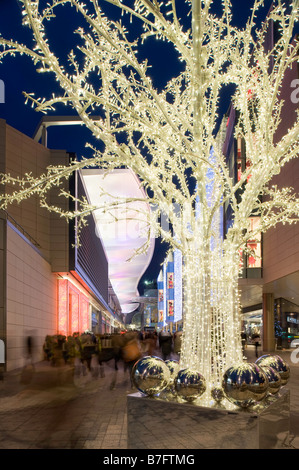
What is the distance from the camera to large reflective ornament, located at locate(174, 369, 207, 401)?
4934 mm

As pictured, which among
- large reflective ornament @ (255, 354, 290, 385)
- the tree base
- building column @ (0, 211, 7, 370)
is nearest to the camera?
the tree base

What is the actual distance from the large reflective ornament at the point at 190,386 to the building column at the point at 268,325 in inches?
986

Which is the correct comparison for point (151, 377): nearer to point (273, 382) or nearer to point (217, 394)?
point (217, 394)

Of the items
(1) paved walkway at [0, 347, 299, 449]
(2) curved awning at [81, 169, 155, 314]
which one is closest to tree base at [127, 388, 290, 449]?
(1) paved walkway at [0, 347, 299, 449]

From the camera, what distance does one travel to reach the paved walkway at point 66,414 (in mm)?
5707

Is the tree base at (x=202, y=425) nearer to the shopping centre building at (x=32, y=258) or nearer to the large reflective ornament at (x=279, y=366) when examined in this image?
the large reflective ornament at (x=279, y=366)

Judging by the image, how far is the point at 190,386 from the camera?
4941 mm

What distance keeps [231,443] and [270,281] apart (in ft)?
68.9

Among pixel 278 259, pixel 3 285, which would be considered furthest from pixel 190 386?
pixel 278 259

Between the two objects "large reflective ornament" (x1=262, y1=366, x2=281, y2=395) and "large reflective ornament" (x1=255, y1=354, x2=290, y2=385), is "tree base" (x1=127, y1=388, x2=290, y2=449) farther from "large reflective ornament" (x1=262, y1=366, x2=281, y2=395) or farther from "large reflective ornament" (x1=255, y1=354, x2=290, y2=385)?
"large reflective ornament" (x1=255, y1=354, x2=290, y2=385)

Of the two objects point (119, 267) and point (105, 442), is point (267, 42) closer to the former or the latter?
point (105, 442)

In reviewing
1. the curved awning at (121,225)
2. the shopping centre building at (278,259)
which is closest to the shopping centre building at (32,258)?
the curved awning at (121,225)

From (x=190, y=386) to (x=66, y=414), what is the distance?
11.3ft

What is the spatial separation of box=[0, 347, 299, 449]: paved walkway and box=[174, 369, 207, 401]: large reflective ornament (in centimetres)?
119
